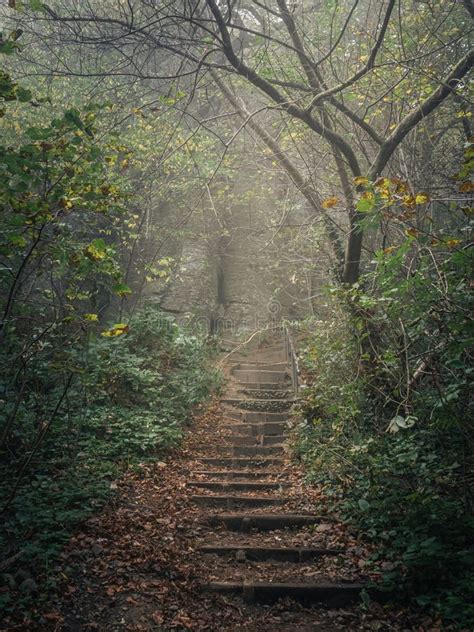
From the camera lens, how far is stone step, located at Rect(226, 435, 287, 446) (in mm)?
8313

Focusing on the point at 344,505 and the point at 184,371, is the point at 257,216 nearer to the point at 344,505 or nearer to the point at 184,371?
the point at 184,371

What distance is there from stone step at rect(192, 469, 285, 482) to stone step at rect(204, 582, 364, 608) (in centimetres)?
255

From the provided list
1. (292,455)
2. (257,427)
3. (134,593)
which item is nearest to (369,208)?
(134,593)

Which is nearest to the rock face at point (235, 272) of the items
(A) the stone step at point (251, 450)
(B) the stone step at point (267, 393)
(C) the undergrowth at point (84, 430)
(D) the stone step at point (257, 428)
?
(B) the stone step at point (267, 393)

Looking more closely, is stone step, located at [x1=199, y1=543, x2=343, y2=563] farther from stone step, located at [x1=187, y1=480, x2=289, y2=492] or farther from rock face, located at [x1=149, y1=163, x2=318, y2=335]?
rock face, located at [x1=149, y1=163, x2=318, y2=335]

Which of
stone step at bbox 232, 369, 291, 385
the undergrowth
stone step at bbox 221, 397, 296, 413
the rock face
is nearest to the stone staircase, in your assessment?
stone step at bbox 221, 397, 296, 413

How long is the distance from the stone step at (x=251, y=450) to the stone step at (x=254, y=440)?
34 centimetres

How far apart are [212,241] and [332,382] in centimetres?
1140

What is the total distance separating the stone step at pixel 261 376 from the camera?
12.0m

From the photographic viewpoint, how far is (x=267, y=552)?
4.59 metres

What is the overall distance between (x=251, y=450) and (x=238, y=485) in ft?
5.59

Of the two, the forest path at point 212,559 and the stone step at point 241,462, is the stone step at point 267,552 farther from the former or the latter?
the stone step at point 241,462

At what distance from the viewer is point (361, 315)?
5402 millimetres

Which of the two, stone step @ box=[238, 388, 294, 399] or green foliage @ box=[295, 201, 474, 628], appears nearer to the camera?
green foliage @ box=[295, 201, 474, 628]
